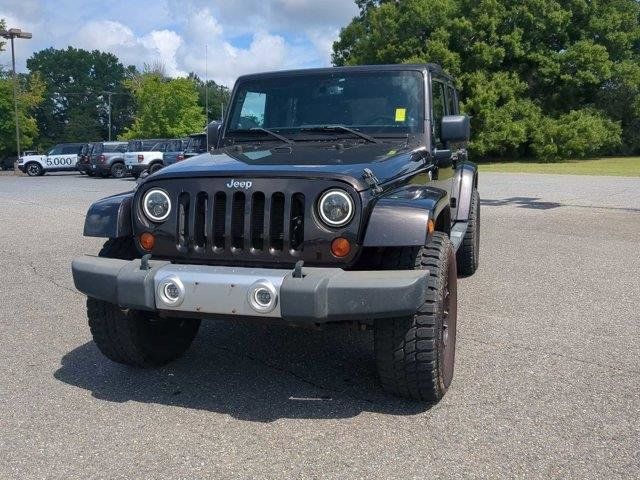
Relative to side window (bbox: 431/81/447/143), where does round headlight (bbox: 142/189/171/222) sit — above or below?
below

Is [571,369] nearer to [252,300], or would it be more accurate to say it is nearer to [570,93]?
[252,300]

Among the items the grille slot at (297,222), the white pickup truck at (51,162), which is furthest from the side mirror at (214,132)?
the white pickup truck at (51,162)

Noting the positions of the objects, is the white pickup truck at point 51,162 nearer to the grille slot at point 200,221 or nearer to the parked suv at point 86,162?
the parked suv at point 86,162

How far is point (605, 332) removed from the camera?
480cm

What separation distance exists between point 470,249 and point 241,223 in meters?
3.74

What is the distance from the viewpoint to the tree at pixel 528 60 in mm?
32594

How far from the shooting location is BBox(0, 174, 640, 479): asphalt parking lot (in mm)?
2904

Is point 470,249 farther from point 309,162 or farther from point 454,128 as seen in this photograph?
point 309,162

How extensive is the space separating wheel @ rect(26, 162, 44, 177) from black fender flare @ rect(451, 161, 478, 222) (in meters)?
31.3

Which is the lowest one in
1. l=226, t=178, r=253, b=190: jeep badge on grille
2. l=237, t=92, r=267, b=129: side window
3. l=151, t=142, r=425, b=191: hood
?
l=226, t=178, r=253, b=190: jeep badge on grille

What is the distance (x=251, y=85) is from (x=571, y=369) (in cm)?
300

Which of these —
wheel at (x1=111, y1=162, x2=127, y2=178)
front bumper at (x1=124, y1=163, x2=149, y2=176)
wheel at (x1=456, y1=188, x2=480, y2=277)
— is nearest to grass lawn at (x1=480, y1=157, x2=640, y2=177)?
front bumper at (x1=124, y1=163, x2=149, y2=176)

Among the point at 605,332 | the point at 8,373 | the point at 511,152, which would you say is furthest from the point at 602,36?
the point at 8,373

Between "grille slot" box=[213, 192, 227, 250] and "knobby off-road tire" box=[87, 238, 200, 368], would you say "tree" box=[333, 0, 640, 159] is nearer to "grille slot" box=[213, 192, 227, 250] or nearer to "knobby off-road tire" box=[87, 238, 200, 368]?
"knobby off-road tire" box=[87, 238, 200, 368]
